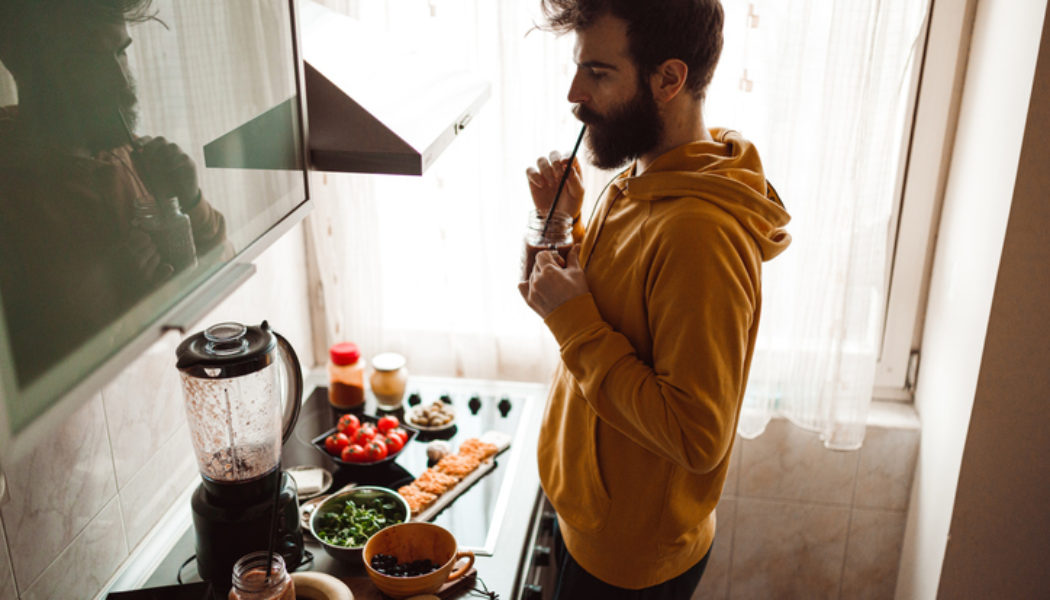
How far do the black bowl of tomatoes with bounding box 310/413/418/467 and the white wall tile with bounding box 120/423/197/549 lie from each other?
0.96 feet

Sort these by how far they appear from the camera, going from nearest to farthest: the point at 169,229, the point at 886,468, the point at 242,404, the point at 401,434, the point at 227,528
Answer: the point at 169,229, the point at 227,528, the point at 242,404, the point at 401,434, the point at 886,468

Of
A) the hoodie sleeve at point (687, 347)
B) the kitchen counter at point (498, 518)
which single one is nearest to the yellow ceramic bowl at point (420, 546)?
the kitchen counter at point (498, 518)

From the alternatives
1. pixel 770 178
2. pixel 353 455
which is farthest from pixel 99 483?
pixel 770 178

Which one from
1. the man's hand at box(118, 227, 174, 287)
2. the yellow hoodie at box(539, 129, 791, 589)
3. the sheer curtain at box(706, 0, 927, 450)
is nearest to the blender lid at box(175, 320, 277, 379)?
the man's hand at box(118, 227, 174, 287)

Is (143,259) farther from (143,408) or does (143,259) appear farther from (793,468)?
(793,468)

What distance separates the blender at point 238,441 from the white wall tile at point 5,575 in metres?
0.27

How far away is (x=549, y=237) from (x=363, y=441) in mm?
767

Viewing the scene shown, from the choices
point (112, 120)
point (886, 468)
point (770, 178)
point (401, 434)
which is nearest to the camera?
point (112, 120)

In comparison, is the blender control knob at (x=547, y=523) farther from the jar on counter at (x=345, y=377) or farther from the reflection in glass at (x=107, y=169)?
the reflection in glass at (x=107, y=169)

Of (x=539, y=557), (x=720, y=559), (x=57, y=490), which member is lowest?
(x=720, y=559)

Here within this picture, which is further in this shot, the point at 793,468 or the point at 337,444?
the point at 793,468

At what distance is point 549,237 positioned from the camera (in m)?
1.44

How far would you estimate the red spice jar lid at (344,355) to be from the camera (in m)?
2.11

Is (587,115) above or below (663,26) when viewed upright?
below
